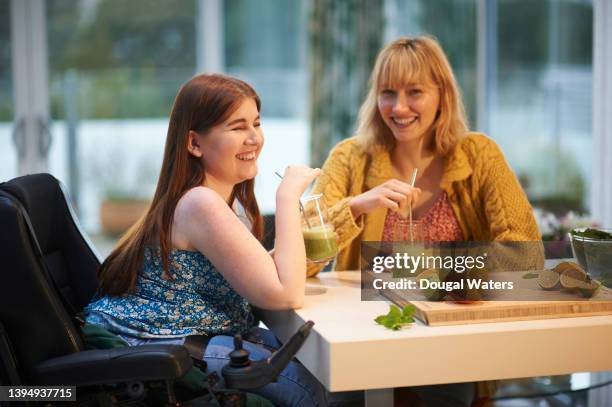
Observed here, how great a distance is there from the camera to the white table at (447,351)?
1367 millimetres

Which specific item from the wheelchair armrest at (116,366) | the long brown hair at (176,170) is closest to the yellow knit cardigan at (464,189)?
the long brown hair at (176,170)

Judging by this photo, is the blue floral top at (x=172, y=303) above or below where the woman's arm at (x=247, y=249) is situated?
below

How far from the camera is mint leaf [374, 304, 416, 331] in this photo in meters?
1.45

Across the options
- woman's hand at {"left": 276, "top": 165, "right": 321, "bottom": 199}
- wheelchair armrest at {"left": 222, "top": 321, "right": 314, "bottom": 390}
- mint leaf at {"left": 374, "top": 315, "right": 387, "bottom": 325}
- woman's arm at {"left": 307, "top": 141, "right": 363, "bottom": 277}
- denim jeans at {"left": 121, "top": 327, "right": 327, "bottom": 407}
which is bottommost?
denim jeans at {"left": 121, "top": 327, "right": 327, "bottom": 407}

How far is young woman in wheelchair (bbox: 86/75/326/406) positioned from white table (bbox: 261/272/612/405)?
0.15 m

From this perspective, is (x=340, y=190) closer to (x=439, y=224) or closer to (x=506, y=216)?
(x=439, y=224)

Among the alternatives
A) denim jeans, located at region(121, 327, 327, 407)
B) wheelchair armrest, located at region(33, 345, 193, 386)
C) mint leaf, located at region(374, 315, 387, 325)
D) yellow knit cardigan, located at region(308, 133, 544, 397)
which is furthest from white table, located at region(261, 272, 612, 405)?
yellow knit cardigan, located at region(308, 133, 544, 397)

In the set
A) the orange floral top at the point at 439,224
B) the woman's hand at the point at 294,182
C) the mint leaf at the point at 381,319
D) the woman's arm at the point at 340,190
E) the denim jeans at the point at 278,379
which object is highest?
the woman's hand at the point at 294,182

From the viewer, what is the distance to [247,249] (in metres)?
1.62

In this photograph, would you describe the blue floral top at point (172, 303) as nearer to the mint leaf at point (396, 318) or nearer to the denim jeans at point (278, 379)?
the denim jeans at point (278, 379)

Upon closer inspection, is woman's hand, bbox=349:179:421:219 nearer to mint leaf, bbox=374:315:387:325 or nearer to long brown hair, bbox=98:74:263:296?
long brown hair, bbox=98:74:263:296

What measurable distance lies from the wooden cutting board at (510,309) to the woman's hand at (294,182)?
1.15ft

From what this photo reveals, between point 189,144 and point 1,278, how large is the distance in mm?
548

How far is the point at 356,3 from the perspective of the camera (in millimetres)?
4648
